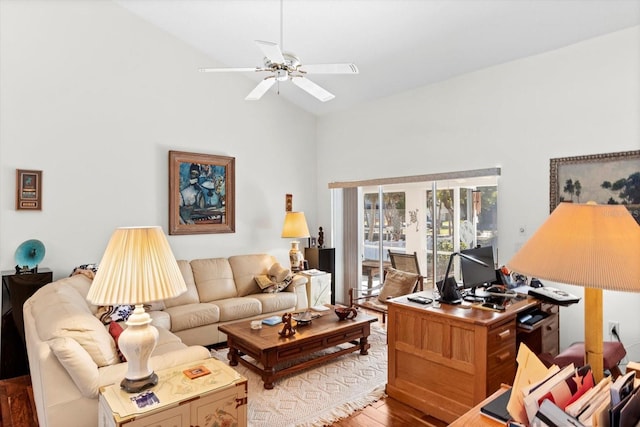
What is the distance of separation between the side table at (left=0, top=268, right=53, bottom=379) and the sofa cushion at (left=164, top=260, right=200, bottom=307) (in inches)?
48.4

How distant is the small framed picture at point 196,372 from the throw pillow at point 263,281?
2.76 meters

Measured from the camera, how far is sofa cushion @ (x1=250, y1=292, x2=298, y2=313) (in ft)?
15.4

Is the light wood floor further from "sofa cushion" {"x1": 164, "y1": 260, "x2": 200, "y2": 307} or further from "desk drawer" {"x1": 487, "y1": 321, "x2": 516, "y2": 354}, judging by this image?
"sofa cushion" {"x1": 164, "y1": 260, "x2": 200, "y2": 307}

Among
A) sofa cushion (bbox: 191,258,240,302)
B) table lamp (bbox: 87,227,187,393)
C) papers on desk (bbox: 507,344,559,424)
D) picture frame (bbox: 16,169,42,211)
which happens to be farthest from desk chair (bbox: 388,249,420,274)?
picture frame (bbox: 16,169,42,211)

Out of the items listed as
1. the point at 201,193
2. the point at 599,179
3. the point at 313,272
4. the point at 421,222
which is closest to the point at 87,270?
the point at 201,193

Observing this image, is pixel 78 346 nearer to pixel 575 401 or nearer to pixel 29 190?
pixel 575 401

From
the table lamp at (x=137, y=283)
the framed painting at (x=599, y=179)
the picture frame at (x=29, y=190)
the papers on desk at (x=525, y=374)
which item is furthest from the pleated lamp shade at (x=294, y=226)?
the papers on desk at (x=525, y=374)

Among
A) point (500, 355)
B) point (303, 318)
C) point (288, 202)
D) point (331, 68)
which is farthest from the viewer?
point (288, 202)

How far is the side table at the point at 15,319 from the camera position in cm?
355

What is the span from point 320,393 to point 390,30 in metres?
3.54

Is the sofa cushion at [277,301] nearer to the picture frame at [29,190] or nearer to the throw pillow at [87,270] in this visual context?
the throw pillow at [87,270]

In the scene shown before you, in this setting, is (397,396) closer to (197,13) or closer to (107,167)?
(107,167)

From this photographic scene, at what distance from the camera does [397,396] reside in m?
2.99

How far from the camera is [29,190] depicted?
153 inches
